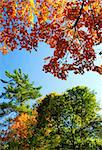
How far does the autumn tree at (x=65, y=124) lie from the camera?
3456 centimetres

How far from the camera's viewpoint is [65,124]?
37250mm

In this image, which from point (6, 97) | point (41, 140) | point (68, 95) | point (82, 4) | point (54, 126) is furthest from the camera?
point (6, 97)

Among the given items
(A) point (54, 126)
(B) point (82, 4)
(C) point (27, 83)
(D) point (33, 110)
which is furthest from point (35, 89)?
(B) point (82, 4)

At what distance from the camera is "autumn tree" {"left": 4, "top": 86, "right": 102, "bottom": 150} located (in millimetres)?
34562

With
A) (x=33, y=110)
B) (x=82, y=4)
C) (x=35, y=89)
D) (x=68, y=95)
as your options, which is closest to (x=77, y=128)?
(x=68, y=95)

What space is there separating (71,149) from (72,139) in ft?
3.61

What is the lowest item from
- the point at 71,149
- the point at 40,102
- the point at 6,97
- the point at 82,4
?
the point at 82,4

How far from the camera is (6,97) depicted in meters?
46.9

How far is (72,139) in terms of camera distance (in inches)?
1419

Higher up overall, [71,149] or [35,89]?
[35,89]

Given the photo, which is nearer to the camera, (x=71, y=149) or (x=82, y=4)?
(x=82, y=4)

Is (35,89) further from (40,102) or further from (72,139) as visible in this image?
(72,139)

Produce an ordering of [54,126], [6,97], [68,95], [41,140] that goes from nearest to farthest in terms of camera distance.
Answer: [41,140] → [54,126] → [68,95] → [6,97]

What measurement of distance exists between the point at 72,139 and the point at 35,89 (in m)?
13.9
